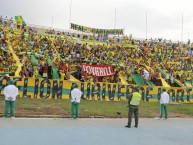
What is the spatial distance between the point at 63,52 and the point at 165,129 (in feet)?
60.9

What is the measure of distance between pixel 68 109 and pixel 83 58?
12.7 metres

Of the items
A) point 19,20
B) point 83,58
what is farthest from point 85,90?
point 19,20

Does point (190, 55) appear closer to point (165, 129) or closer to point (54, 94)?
point (54, 94)

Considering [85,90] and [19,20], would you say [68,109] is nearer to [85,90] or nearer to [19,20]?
[85,90]

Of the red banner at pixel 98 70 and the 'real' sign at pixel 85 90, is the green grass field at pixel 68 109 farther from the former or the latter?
the red banner at pixel 98 70

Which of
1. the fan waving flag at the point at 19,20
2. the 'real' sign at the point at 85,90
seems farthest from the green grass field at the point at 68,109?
the fan waving flag at the point at 19,20

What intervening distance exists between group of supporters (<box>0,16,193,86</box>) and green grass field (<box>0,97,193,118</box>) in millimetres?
3901

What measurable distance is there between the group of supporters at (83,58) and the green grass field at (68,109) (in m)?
3.90

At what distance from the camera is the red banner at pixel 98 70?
28672 mm

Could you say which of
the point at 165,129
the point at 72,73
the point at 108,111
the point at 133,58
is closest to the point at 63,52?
the point at 72,73

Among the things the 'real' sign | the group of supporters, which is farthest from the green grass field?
the group of supporters

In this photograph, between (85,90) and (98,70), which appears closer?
(85,90)

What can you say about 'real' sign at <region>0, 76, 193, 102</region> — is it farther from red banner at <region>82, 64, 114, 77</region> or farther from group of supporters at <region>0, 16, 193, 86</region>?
red banner at <region>82, 64, 114, 77</region>

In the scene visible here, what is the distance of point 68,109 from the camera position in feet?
63.4
